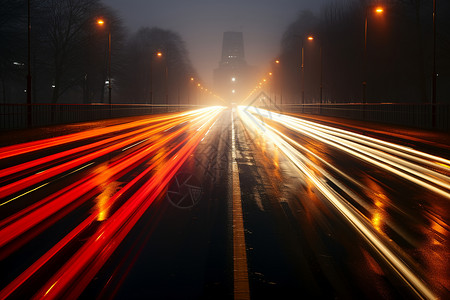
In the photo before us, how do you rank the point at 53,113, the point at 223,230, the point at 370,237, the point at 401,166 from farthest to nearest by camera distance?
the point at 53,113
the point at 401,166
the point at 223,230
the point at 370,237

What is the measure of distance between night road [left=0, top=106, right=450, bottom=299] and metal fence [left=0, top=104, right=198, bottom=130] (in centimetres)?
1304

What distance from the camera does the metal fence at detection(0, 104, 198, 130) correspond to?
25016 millimetres

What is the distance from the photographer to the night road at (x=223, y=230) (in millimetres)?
4363

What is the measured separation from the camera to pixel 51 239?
5.82 m

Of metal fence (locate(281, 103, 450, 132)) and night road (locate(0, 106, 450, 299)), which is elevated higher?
metal fence (locate(281, 103, 450, 132))

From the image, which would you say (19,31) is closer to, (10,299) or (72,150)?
(72,150)

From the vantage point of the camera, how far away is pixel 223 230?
6.34 meters

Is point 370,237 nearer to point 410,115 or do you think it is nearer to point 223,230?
point 223,230

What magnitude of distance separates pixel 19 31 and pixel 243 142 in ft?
85.7

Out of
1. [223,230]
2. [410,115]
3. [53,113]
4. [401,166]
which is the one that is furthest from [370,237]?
[53,113]

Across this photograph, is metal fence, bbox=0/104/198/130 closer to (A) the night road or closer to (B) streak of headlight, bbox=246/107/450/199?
(A) the night road

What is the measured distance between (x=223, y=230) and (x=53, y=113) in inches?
1062

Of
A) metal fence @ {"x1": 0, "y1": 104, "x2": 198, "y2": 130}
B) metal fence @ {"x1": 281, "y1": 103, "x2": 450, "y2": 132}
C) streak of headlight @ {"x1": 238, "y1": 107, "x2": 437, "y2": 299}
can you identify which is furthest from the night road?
metal fence @ {"x1": 281, "y1": 103, "x2": 450, "y2": 132}

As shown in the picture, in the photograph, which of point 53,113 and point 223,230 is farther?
point 53,113
